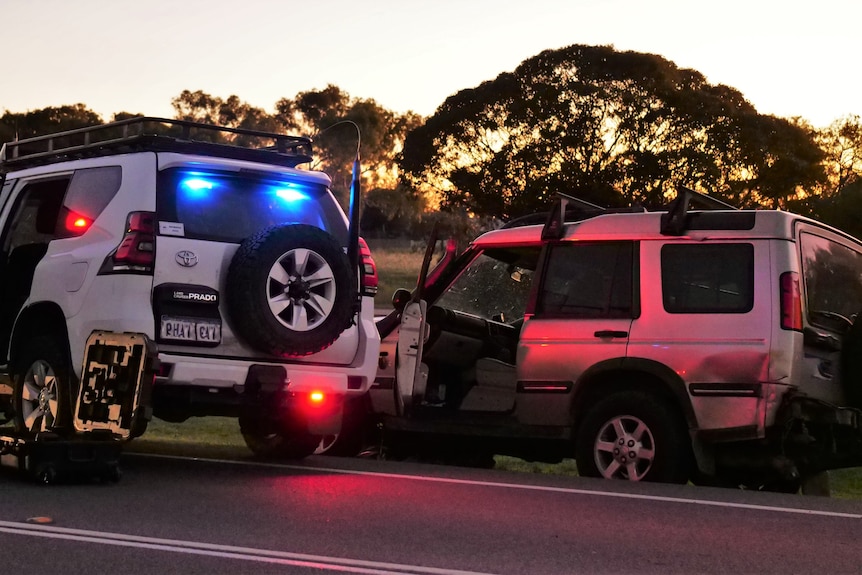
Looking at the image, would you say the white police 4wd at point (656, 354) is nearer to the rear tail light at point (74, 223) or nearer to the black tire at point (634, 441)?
the black tire at point (634, 441)

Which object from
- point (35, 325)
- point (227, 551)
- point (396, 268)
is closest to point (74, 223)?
point (35, 325)

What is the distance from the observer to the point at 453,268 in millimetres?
11367

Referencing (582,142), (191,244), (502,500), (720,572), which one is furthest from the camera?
(582,142)

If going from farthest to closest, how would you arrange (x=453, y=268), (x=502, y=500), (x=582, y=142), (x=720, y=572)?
(x=582, y=142) < (x=453, y=268) < (x=502, y=500) < (x=720, y=572)

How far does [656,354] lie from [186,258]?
10.6 feet

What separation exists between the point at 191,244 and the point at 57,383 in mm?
1341

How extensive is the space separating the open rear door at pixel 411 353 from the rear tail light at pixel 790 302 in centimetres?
273

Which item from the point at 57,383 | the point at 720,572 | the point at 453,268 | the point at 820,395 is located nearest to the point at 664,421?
the point at 820,395

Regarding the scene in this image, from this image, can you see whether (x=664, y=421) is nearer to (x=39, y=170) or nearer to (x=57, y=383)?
(x=57, y=383)

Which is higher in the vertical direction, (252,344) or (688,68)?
(688,68)

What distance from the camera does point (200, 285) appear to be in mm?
9391

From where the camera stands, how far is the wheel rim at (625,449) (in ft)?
32.5

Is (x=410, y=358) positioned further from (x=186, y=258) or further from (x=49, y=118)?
(x=49, y=118)

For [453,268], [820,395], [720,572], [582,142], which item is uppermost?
[582,142]
